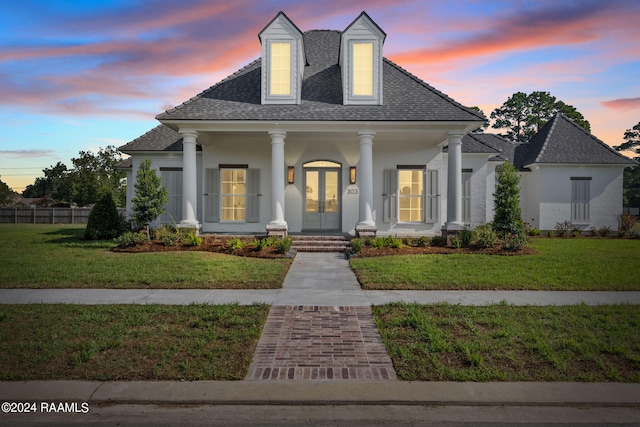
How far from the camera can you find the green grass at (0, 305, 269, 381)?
4141 mm

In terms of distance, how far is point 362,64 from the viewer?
45.7ft

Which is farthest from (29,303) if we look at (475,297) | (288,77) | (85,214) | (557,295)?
(85,214)

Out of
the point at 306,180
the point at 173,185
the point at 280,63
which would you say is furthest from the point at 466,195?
the point at 173,185

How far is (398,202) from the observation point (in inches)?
605

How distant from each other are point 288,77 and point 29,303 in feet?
33.4

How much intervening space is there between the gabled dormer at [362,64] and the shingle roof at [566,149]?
9905 millimetres

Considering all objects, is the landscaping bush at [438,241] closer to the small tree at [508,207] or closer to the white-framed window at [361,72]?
the small tree at [508,207]

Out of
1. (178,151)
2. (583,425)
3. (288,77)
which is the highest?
(288,77)

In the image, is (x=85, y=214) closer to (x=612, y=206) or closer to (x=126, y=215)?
(x=126, y=215)

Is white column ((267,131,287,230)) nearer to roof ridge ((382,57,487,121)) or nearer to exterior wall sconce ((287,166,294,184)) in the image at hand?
exterior wall sconce ((287,166,294,184))

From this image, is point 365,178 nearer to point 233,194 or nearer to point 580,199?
point 233,194

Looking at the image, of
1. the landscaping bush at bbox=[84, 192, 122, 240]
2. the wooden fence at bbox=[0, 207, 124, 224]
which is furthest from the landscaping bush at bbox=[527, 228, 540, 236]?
the wooden fence at bbox=[0, 207, 124, 224]

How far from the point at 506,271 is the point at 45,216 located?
3601 centimetres

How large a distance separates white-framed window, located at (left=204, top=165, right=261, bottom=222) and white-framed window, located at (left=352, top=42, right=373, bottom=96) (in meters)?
4.75
